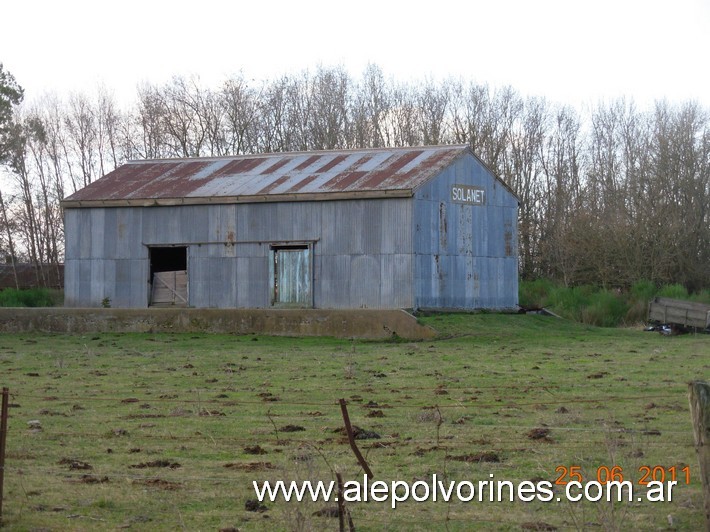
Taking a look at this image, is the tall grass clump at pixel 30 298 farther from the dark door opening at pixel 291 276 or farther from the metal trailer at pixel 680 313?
the metal trailer at pixel 680 313

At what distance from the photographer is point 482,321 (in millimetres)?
35062

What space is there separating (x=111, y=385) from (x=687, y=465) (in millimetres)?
12230

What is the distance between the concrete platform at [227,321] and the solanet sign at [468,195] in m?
6.55

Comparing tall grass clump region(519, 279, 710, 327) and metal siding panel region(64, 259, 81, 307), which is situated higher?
metal siding panel region(64, 259, 81, 307)

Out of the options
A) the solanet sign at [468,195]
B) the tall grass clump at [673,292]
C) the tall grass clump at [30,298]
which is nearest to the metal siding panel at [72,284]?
the tall grass clump at [30,298]

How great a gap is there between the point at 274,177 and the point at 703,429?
1249 inches

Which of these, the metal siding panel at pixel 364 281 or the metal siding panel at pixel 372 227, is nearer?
the metal siding panel at pixel 364 281

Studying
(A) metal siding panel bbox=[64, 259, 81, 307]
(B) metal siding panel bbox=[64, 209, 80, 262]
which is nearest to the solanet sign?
(B) metal siding panel bbox=[64, 209, 80, 262]

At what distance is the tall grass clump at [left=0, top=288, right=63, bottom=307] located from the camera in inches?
1921

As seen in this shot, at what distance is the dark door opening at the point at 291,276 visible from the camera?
36875 mm

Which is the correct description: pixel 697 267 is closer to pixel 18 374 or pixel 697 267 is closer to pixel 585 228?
pixel 585 228

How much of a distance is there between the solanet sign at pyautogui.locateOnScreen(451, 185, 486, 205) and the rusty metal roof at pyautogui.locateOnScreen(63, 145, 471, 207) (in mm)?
1071

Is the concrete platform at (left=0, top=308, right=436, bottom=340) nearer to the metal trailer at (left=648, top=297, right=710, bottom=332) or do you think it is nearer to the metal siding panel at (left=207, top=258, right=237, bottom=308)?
the metal siding panel at (left=207, top=258, right=237, bottom=308)

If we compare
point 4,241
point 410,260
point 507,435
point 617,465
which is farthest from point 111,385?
point 4,241
